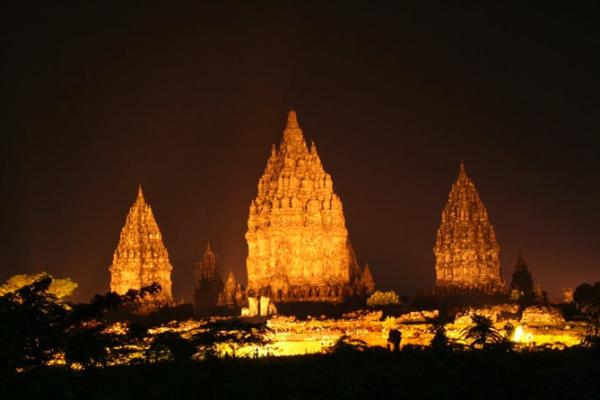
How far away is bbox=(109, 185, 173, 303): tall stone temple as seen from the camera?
427 ft

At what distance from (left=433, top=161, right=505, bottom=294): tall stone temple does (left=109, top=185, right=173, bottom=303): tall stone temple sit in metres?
23.3

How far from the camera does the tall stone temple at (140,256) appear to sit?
13025cm

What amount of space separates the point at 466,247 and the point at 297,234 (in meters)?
20.4

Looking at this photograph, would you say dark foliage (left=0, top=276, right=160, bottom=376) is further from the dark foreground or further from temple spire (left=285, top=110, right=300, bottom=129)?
temple spire (left=285, top=110, right=300, bottom=129)

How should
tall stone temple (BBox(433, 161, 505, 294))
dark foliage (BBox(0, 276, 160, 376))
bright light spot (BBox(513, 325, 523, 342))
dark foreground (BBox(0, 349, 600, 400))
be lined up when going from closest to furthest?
dark foreground (BBox(0, 349, 600, 400)), dark foliage (BBox(0, 276, 160, 376)), bright light spot (BBox(513, 325, 523, 342)), tall stone temple (BBox(433, 161, 505, 294))

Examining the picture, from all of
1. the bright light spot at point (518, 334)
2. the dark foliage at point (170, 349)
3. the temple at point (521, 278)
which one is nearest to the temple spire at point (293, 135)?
the temple at point (521, 278)

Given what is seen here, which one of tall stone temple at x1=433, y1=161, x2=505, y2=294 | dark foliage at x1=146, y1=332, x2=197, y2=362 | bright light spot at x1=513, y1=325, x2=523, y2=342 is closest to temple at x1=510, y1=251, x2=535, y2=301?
tall stone temple at x1=433, y1=161, x2=505, y2=294

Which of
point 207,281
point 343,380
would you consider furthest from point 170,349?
point 207,281

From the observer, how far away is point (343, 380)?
40.3m

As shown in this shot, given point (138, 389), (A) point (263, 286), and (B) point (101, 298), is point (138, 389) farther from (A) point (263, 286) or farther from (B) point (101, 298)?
(A) point (263, 286)

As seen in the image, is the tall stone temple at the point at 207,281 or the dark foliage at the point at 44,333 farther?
the tall stone temple at the point at 207,281

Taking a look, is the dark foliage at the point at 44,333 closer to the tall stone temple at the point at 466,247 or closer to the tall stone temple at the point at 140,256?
the tall stone temple at the point at 140,256

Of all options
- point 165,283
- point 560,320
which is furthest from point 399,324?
point 165,283

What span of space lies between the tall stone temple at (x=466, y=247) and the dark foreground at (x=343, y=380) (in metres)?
91.3
